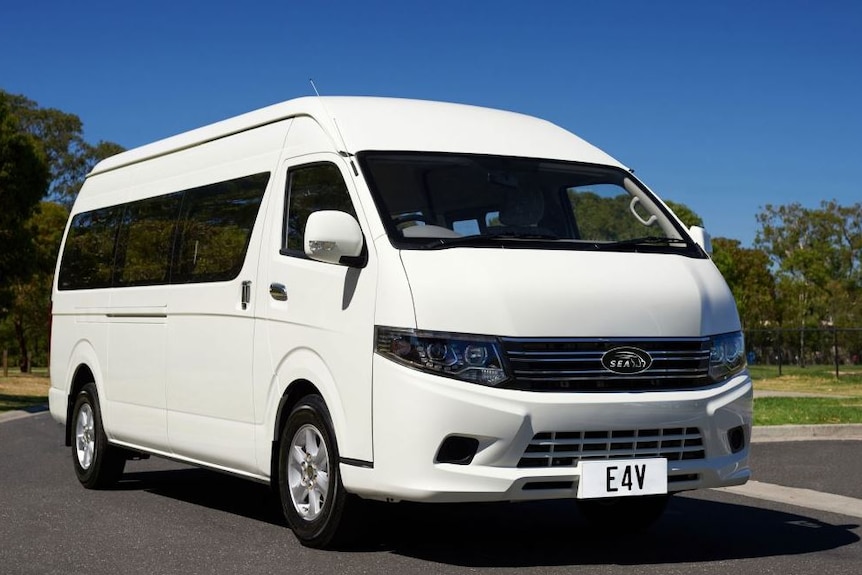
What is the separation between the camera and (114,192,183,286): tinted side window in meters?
10.2

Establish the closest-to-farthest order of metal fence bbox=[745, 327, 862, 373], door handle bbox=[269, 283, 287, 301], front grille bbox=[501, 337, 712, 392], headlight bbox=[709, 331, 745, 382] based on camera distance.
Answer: front grille bbox=[501, 337, 712, 392] → headlight bbox=[709, 331, 745, 382] → door handle bbox=[269, 283, 287, 301] → metal fence bbox=[745, 327, 862, 373]

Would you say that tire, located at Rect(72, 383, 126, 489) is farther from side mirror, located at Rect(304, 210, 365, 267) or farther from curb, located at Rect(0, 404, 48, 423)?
curb, located at Rect(0, 404, 48, 423)

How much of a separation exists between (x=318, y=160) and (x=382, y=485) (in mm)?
2153

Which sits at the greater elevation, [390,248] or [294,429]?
[390,248]

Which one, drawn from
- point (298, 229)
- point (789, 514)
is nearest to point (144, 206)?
point (298, 229)

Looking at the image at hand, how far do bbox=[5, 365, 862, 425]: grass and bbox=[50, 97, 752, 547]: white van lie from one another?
29.9 ft

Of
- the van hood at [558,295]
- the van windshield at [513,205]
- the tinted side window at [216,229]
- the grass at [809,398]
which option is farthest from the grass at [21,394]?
the van hood at [558,295]

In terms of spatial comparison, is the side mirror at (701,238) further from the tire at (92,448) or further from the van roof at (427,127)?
the tire at (92,448)

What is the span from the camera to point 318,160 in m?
8.14

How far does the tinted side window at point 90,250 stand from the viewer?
11.6 meters

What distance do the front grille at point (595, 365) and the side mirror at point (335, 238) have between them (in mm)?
1033

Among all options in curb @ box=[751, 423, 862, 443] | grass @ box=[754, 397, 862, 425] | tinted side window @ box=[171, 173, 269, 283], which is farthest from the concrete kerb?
tinted side window @ box=[171, 173, 269, 283]

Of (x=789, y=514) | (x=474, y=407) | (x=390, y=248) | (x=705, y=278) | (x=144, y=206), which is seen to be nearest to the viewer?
(x=474, y=407)

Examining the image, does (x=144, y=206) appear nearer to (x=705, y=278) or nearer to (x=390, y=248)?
(x=390, y=248)
